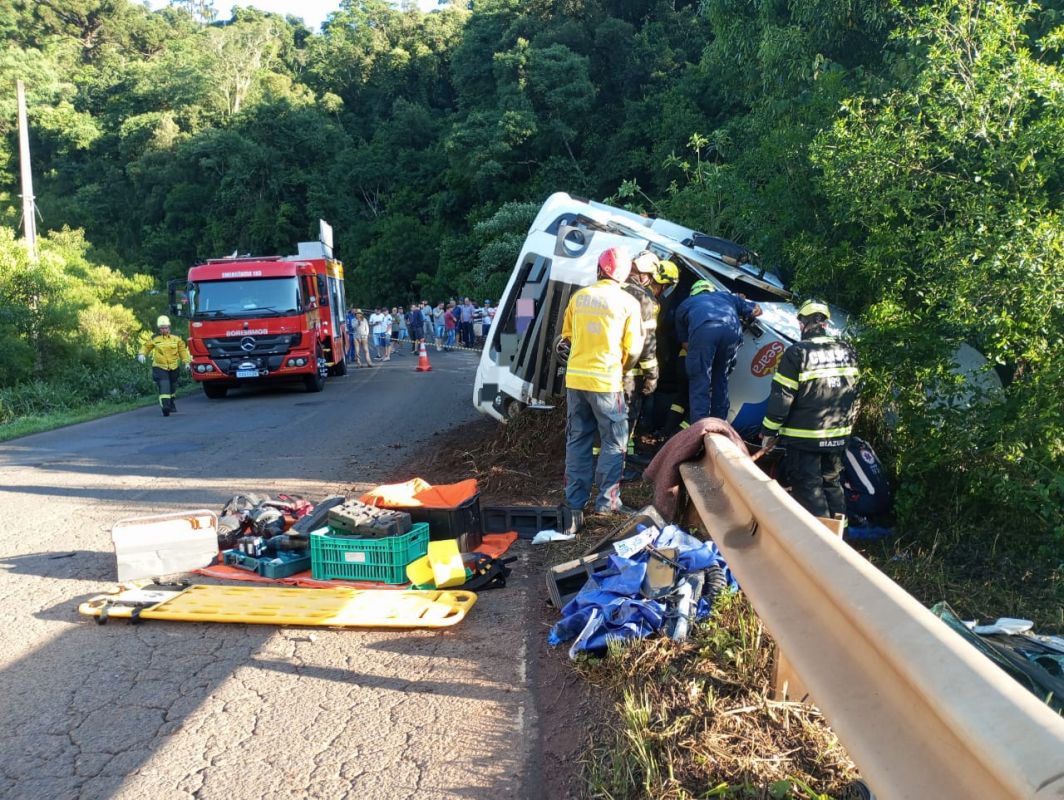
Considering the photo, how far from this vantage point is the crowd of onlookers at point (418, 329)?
27.8 m

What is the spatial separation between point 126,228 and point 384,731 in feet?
208

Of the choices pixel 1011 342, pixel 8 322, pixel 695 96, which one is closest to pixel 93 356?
pixel 8 322

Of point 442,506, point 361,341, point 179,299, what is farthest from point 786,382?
point 361,341

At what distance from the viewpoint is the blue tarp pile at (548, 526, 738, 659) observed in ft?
12.5

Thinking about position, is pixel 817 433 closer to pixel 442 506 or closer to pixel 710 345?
pixel 710 345

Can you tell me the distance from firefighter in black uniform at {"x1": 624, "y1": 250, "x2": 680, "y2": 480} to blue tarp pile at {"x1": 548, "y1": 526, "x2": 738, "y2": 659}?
7.38ft

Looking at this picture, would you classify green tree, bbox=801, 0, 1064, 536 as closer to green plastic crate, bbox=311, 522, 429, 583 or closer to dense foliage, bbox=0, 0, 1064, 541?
dense foliage, bbox=0, 0, 1064, 541

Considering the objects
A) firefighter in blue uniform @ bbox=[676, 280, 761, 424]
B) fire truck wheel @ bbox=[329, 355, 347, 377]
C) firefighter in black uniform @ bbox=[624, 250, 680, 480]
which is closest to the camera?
firefighter in black uniform @ bbox=[624, 250, 680, 480]

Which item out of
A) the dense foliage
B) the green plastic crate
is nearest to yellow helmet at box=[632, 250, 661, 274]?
the dense foliage

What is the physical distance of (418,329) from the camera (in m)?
34.8

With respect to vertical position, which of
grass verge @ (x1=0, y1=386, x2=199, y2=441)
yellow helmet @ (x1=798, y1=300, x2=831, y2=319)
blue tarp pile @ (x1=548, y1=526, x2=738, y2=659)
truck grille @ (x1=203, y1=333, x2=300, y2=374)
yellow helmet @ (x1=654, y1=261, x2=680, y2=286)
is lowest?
grass verge @ (x1=0, y1=386, x2=199, y2=441)

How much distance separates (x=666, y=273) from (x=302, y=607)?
4048mm

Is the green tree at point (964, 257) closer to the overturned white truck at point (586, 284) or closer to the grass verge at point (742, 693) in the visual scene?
the grass verge at point (742, 693)

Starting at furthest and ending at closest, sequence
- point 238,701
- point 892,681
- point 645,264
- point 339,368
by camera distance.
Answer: point 339,368 < point 645,264 < point 238,701 < point 892,681
